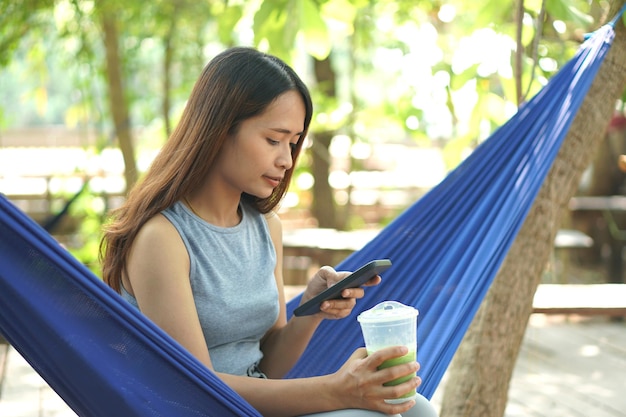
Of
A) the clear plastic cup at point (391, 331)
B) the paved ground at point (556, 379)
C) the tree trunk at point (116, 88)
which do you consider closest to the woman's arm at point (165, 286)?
the clear plastic cup at point (391, 331)

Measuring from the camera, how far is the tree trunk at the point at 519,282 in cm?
230

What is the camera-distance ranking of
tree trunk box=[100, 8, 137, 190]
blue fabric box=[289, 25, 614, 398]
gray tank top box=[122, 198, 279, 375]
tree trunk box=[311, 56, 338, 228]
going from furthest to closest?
tree trunk box=[311, 56, 338, 228] → tree trunk box=[100, 8, 137, 190] → blue fabric box=[289, 25, 614, 398] → gray tank top box=[122, 198, 279, 375]

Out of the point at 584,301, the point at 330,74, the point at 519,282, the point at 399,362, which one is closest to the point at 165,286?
the point at 399,362

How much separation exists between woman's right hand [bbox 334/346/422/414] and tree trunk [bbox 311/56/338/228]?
5271 mm

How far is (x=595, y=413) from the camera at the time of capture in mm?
3115

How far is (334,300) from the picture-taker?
61.0 inches

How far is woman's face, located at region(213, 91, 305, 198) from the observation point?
1561mm

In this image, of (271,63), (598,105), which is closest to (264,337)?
(271,63)

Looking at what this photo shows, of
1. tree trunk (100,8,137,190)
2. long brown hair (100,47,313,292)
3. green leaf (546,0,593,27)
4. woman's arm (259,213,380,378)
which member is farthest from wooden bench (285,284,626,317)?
tree trunk (100,8,137,190)

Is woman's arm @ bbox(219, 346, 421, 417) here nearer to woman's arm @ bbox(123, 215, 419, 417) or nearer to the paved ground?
woman's arm @ bbox(123, 215, 419, 417)

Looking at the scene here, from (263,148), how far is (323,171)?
17.2 ft

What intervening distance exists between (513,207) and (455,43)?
3119 millimetres

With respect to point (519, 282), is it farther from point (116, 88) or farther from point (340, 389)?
point (116, 88)

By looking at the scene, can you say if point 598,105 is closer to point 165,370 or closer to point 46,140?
point 165,370
